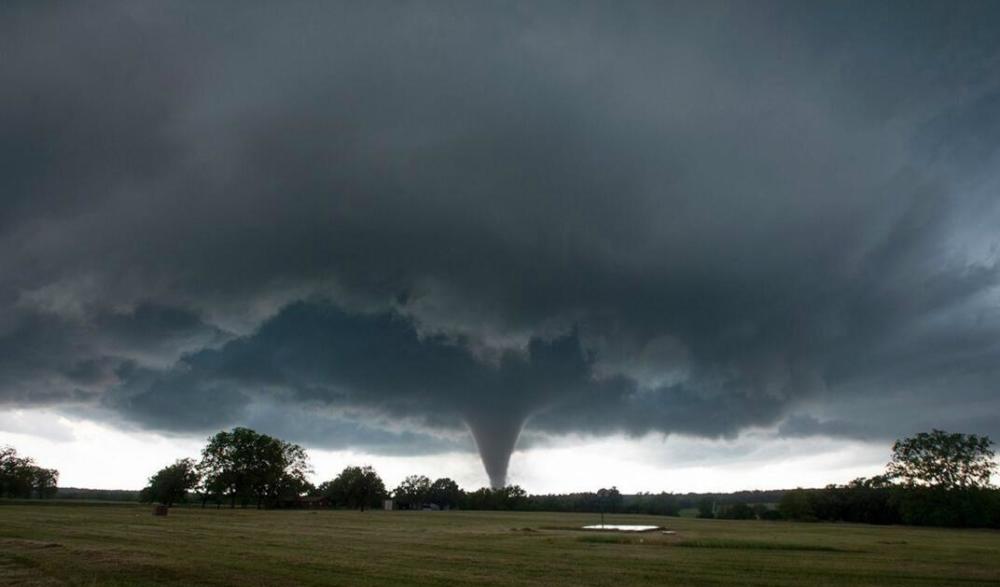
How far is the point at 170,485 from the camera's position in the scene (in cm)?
12769

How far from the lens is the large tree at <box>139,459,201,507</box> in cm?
12744

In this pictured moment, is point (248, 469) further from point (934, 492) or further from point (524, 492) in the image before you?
point (934, 492)

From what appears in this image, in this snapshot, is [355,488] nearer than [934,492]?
No

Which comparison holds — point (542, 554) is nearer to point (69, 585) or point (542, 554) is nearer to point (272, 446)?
point (69, 585)

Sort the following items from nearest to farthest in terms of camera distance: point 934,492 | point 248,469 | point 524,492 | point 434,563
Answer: point 434,563 < point 934,492 < point 248,469 < point 524,492

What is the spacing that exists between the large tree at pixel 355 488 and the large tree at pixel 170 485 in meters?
41.4

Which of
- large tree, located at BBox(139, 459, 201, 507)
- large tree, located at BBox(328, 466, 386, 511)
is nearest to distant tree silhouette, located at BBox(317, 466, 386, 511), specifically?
large tree, located at BBox(328, 466, 386, 511)

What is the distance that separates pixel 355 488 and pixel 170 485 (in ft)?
167

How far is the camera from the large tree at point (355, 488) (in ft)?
548

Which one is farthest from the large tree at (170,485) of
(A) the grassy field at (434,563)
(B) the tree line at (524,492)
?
(A) the grassy field at (434,563)

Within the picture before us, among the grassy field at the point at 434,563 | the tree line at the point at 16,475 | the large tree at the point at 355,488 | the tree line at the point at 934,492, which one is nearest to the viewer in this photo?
the grassy field at the point at 434,563

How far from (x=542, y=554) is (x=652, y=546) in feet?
34.3

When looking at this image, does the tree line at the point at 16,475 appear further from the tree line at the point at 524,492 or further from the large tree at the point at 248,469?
the large tree at the point at 248,469

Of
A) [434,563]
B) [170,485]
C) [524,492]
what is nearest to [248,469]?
[170,485]
